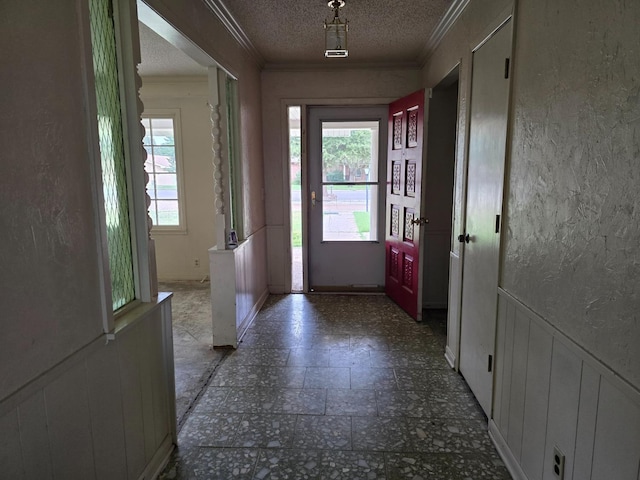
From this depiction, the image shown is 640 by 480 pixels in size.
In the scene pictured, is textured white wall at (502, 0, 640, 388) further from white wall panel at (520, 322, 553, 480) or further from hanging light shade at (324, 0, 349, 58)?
hanging light shade at (324, 0, 349, 58)

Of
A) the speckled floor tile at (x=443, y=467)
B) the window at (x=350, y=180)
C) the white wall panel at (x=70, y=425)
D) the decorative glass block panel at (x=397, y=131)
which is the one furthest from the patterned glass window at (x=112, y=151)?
the window at (x=350, y=180)

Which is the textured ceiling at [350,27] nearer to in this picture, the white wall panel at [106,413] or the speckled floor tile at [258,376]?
the white wall panel at [106,413]

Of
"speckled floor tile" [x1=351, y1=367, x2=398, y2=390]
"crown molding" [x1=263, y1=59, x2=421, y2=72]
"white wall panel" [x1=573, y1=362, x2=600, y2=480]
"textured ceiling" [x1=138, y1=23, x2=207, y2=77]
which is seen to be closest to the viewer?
"white wall panel" [x1=573, y1=362, x2=600, y2=480]

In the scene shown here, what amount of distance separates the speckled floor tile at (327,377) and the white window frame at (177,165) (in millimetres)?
3116

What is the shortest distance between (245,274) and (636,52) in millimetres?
3008

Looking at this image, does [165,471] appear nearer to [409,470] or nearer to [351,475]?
[351,475]

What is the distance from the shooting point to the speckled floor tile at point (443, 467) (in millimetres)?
1811

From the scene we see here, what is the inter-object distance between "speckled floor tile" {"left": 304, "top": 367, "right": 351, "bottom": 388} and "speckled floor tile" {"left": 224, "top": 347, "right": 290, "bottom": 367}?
26 cm

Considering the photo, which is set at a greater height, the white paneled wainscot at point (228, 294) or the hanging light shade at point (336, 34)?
the hanging light shade at point (336, 34)

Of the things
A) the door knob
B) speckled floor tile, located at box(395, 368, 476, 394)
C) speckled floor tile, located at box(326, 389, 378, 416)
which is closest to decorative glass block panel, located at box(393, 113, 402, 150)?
the door knob

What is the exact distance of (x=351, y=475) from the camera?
182 cm

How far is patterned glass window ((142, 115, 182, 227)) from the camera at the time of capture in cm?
503

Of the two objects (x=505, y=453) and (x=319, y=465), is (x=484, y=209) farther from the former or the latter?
(x=319, y=465)

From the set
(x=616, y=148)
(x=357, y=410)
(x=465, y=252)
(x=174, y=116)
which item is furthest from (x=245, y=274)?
(x=616, y=148)
